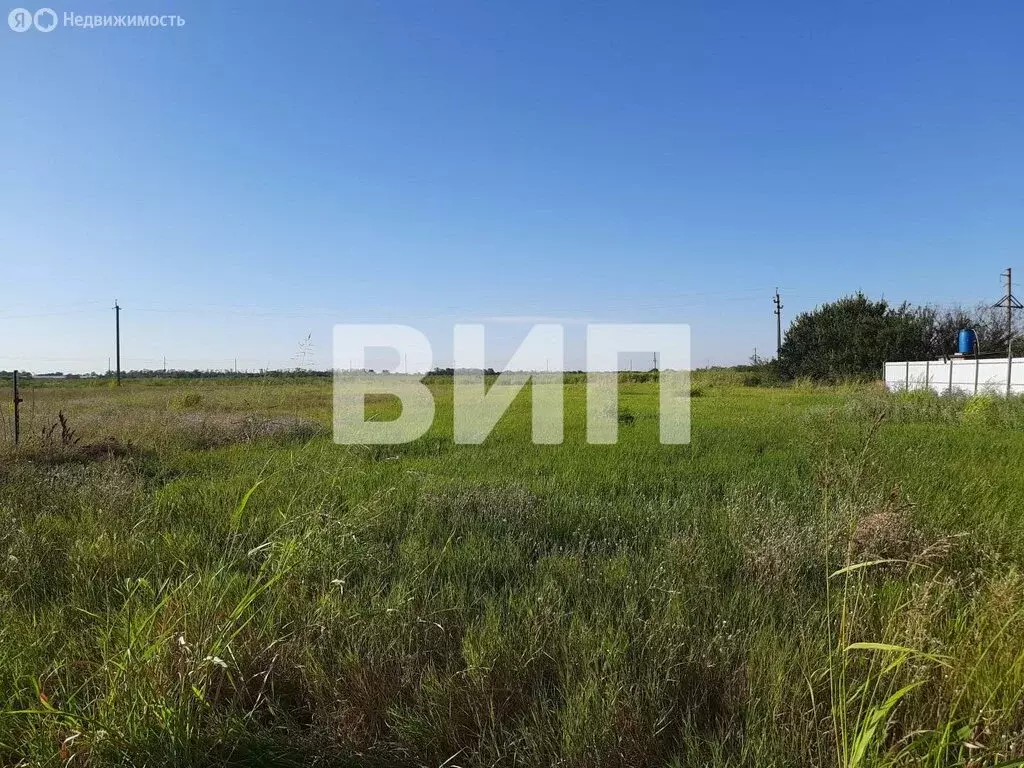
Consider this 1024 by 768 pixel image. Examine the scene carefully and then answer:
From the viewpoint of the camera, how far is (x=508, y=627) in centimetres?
249

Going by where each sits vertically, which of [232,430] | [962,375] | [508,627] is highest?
[962,375]

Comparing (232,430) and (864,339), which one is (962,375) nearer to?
(864,339)

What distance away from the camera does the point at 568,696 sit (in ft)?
6.77

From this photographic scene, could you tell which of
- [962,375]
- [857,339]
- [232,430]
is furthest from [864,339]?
[232,430]

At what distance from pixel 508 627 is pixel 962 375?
A: 24.0 meters

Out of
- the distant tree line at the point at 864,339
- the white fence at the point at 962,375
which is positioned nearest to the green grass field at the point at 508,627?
the white fence at the point at 962,375

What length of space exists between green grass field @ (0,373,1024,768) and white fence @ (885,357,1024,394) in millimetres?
16594

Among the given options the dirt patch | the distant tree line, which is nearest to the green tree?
the distant tree line

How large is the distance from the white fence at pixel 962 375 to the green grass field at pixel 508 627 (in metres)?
16.6

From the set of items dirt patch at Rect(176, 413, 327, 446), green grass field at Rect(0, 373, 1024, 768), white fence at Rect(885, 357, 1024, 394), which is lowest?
green grass field at Rect(0, 373, 1024, 768)

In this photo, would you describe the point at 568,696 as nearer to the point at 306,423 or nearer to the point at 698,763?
the point at 698,763

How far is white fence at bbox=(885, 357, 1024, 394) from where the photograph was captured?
17297 mm

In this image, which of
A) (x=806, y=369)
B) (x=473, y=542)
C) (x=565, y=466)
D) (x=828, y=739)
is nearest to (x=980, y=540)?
(x=828, y=739)

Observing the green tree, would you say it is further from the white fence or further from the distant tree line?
the white fence
